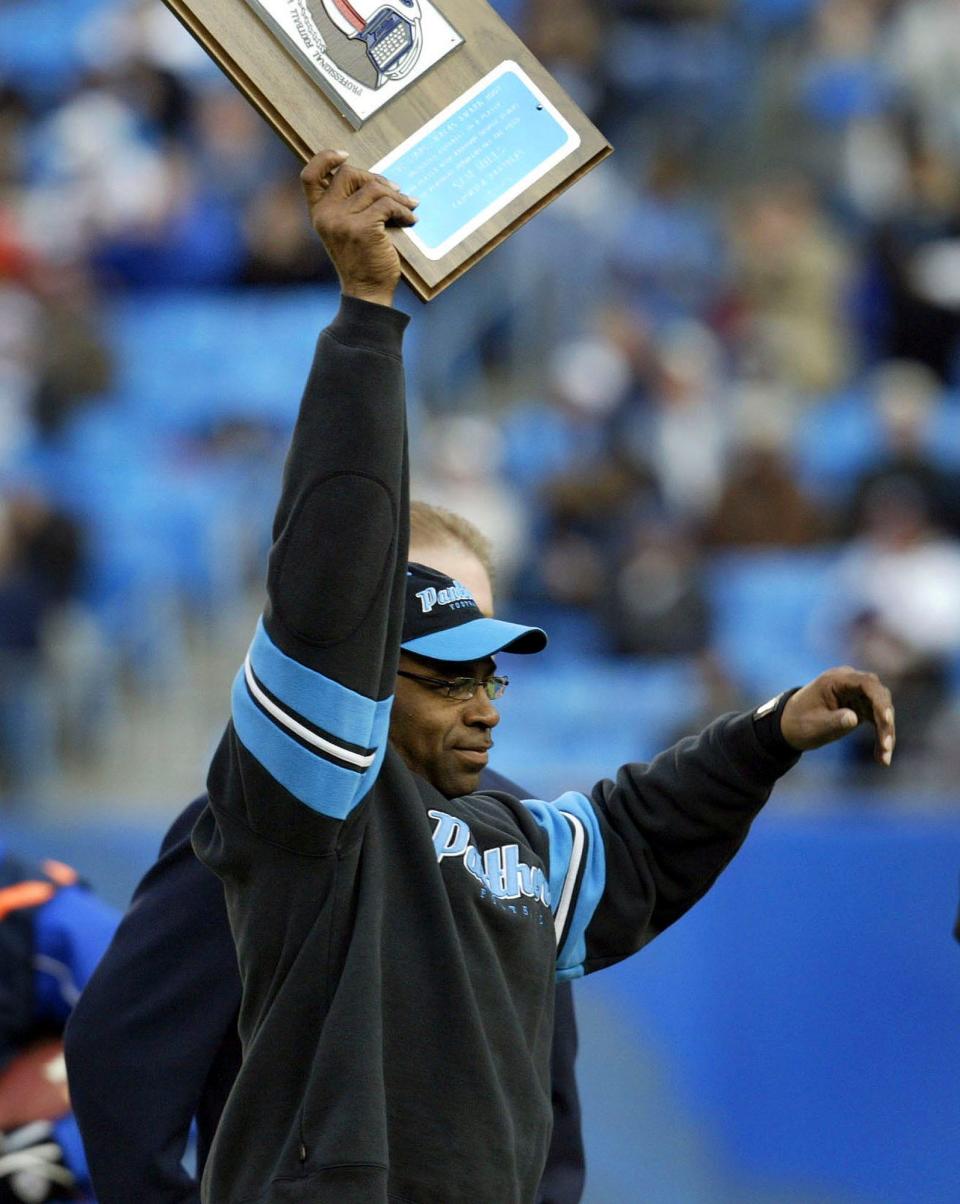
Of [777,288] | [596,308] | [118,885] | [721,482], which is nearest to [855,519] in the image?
[721,482]

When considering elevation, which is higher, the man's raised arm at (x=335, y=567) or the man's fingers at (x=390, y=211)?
the man's fingers at (x=390, y=211)

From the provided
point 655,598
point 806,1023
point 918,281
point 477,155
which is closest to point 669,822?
point 477,155

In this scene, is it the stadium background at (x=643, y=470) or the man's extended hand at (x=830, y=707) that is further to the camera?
the stadium background at (x=643, y=470)

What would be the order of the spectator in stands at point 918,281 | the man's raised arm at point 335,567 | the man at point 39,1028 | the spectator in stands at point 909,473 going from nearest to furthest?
the man's raised arm at point 335,567
the man at point 39,1028
the spectator in stands at point 909,473
the spectator in stands at point 918,281

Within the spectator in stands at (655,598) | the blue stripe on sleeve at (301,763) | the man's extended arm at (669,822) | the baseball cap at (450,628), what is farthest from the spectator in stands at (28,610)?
the blue stripe on sleeve at (301,763)

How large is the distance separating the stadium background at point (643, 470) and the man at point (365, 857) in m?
3.96

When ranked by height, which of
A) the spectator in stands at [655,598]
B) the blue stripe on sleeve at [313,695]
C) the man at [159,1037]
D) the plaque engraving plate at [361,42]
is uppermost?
the plaque engraving plate at [361,42]

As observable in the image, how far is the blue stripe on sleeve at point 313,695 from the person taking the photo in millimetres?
2182

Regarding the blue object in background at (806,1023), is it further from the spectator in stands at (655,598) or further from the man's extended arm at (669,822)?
the man's extended arm at (669,822)

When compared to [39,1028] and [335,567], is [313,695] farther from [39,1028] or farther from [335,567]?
[39,1028]

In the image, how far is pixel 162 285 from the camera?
1078cm

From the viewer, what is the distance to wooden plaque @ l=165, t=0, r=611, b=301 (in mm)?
2414

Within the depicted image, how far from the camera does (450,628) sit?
2.53 m

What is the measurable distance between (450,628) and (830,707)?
50 cm
